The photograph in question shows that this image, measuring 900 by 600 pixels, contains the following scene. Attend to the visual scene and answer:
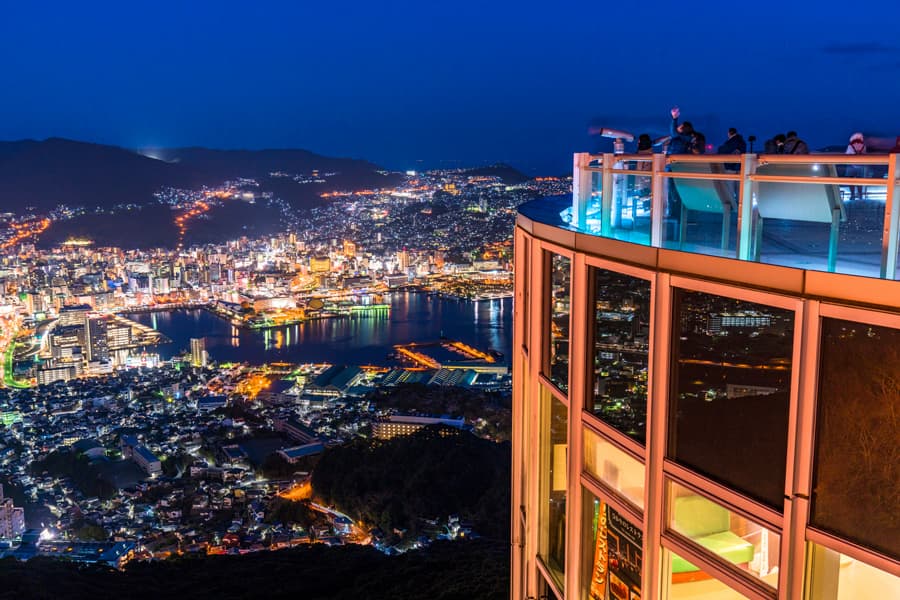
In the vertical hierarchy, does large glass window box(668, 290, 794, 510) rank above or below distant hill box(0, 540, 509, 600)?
above

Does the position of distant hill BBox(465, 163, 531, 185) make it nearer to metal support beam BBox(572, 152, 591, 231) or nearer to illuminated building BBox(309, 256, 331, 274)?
illuminated building BBox(309, 256, 331, 274)

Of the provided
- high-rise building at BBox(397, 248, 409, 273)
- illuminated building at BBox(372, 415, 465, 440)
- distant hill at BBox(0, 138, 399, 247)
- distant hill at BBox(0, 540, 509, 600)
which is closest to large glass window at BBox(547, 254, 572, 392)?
distant hill at BBox(0, 540, 509, 600)

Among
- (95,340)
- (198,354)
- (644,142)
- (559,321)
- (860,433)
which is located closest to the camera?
(860,433)

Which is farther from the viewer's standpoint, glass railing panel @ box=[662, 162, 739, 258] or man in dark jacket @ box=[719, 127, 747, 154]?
man in dark jacket @ box=[719, 127, 747, 154]

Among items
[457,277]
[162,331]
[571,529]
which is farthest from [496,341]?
[571,529]

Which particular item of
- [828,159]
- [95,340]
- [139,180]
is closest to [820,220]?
[828,159]

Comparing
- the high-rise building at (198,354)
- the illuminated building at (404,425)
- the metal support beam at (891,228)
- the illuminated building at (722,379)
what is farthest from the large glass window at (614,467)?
the high-rise building at (198,354)

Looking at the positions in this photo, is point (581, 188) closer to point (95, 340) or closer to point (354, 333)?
point (354, 333)
